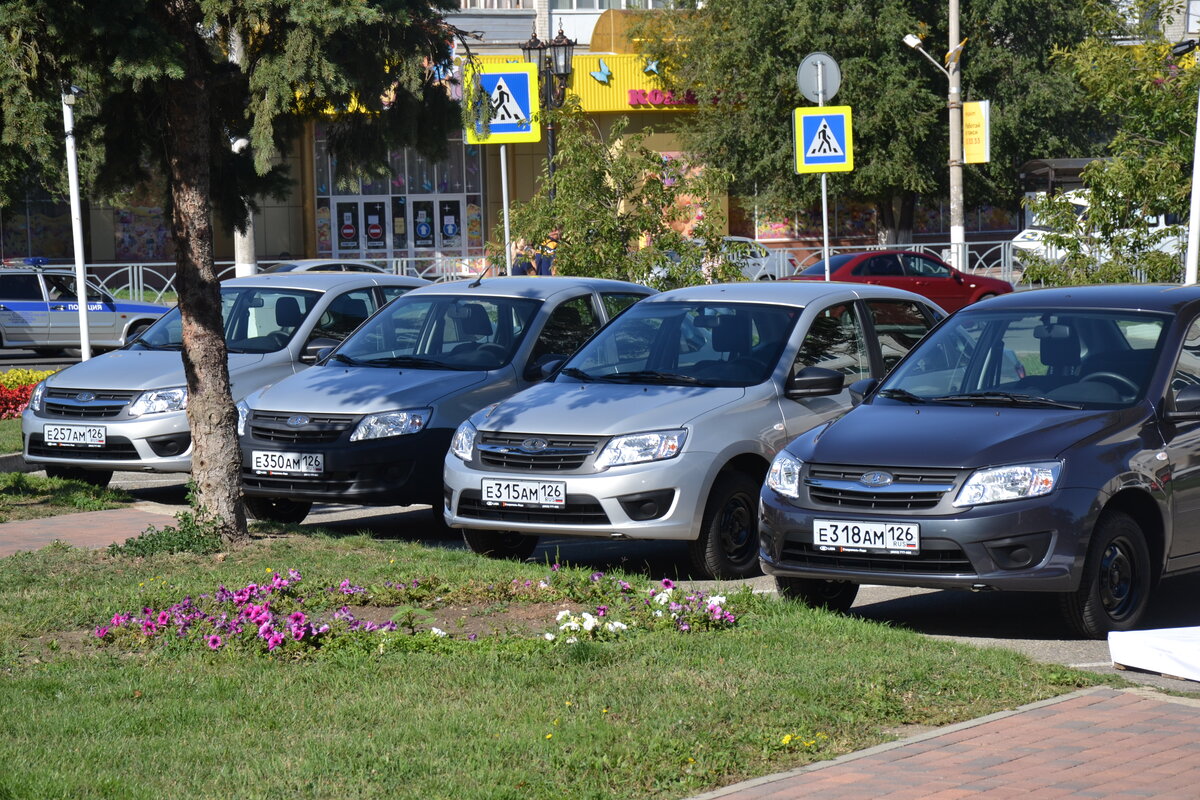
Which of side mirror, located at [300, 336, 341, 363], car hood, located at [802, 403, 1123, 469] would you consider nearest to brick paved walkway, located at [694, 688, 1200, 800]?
car hood, located at [802, 403, 1123, 469]

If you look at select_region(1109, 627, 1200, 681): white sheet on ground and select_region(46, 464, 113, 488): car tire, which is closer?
select_region(1109, 627, 1200, 681): white sheet on ground

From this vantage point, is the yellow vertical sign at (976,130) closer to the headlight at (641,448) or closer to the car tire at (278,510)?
the car tire at (278,510)

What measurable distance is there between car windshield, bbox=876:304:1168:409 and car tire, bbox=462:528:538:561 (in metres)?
2.63

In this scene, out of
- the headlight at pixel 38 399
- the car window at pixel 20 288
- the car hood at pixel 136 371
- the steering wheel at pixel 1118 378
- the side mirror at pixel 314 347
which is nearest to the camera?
the steering wheel at pixel 1118 378

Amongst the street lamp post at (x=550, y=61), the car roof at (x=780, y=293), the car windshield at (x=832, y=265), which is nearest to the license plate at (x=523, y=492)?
the car roof at (x=780, y=293)

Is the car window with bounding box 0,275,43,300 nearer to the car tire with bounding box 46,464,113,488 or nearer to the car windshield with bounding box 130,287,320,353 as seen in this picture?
the car tire with bounding box 46,464,113,488

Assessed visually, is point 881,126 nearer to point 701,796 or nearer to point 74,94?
point 74,94

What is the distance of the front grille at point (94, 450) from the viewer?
40.2 ft

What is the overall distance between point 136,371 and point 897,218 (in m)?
39.2

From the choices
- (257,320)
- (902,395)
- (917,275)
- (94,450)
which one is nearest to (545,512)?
(902,395)

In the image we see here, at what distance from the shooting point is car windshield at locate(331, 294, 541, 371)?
37.6 feet

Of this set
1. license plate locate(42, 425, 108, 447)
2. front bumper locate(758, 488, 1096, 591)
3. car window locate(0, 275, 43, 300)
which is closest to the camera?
front bumper locate(758, 488, 1096, 591)

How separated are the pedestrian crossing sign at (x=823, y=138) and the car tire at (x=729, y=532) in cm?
833

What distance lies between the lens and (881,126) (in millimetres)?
44875
